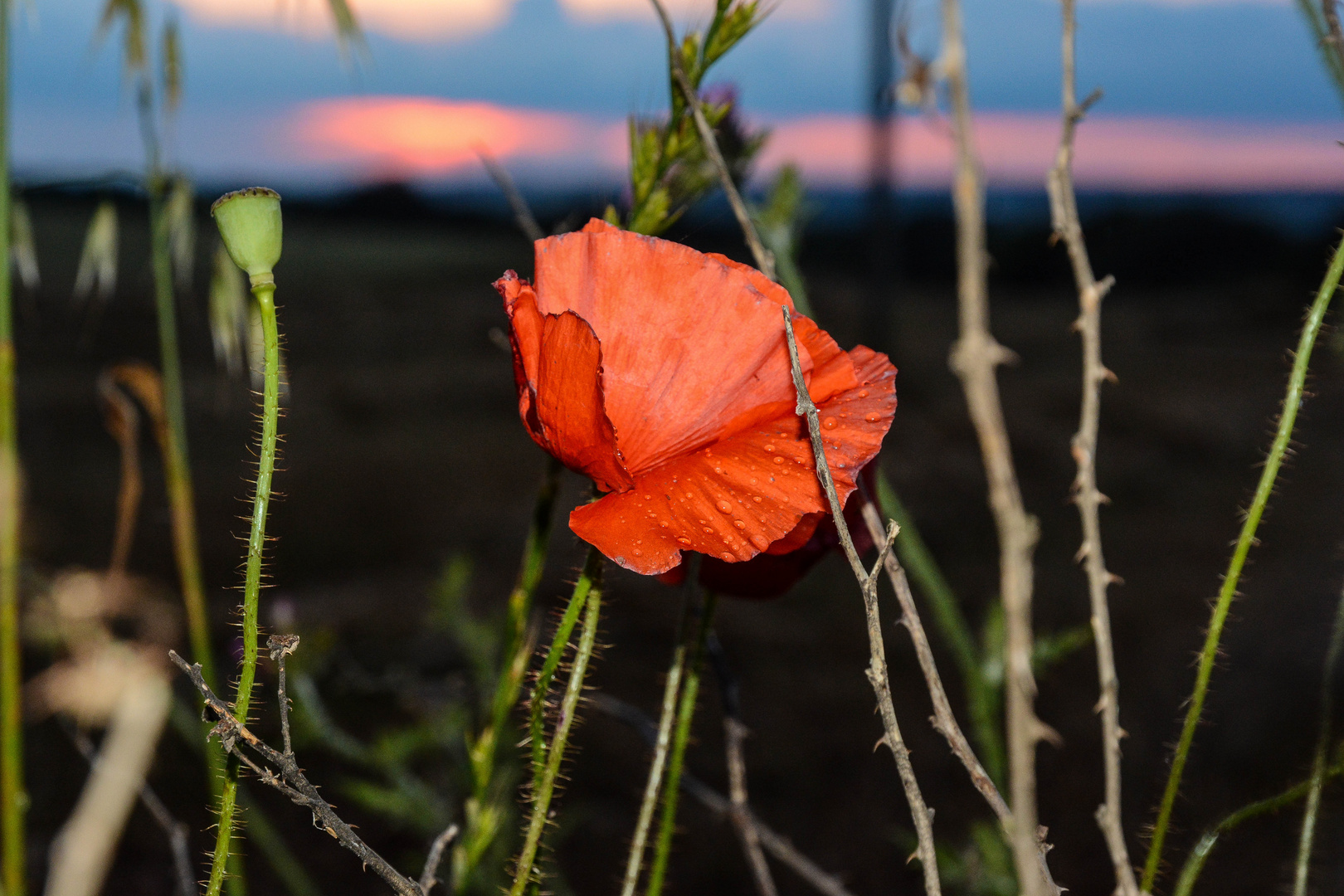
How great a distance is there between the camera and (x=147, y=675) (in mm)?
145

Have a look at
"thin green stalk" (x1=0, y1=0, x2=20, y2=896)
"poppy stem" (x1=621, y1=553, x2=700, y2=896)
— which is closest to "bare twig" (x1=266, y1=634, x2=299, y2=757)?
"poppy stem" (x1=621, y1=553, x2=700, y2=896)

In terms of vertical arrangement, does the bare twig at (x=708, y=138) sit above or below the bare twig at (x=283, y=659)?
above

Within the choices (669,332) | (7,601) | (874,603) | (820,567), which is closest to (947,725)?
(874,603)

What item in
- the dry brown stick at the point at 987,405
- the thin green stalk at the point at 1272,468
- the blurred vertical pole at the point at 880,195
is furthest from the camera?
the blurred vertical pole at the point at 880,195

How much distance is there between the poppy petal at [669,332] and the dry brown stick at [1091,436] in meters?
0.09

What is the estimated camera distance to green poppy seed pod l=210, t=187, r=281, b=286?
287mm

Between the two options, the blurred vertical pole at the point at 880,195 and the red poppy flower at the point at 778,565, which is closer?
the red poppy flower at the point at 778,565

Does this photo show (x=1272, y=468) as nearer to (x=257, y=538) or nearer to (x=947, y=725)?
(x=947, y=725)

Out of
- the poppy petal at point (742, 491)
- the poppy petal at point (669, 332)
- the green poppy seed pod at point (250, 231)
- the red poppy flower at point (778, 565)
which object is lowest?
the red poppy flower at point (778, 565)

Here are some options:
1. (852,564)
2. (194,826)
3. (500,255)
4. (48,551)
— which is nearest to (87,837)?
(852,564)

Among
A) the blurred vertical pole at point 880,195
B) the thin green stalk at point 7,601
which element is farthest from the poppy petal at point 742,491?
the blurred vertical pole at point 880,195

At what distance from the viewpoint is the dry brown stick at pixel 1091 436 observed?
0.30 metres

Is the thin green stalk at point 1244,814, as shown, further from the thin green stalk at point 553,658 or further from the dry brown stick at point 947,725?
the thin green stalk at point 553,658

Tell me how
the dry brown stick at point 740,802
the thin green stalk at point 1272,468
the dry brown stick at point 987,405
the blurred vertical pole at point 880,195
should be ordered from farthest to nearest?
1. the blurred vertical pole at point 880,195
2. the dry brown stick at point 740,802
3. the thin green stalk at point 1272,468
4. the dry brown stick at point 987,405
